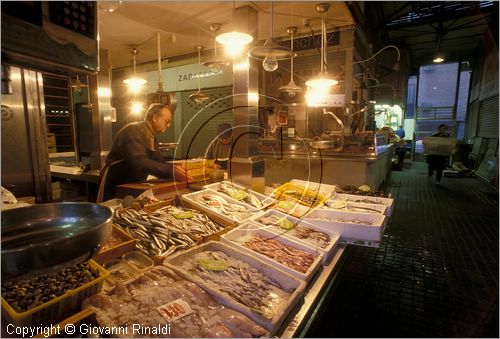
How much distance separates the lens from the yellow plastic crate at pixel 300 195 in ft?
10.0

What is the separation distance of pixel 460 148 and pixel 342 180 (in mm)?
10696

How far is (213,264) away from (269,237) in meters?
0.66

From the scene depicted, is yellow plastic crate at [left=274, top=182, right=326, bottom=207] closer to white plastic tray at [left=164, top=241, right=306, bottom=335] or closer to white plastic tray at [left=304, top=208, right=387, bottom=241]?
white plastic tray at [left=304, top=208, right=387, bottom=241]

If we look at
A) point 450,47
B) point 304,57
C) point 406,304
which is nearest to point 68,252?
point 406,304

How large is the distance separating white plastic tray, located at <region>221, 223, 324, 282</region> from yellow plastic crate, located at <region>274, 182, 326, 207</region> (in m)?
0.80

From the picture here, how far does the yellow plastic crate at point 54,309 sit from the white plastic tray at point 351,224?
6.14ft

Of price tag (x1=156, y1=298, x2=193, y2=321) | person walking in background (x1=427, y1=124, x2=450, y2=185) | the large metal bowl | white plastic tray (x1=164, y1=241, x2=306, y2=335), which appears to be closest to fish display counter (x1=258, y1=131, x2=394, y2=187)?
white plastic tray (x1=164, y1=241, x2=306, y2=335)

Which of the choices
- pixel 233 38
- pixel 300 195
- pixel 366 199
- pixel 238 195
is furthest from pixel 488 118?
pixel 233 38

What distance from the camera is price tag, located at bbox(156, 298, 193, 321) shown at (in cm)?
140

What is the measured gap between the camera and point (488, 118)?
11320 millimetres

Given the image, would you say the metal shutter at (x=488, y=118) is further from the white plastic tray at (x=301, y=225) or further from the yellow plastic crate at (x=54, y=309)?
Result: the yellow plastic crate at (x=54, y=309)

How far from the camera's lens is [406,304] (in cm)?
287

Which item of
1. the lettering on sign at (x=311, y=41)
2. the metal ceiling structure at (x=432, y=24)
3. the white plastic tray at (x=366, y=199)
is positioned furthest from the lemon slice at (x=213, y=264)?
the metal ceiling structure at (x=432, y=24)

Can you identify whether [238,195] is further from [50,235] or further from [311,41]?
[311,41]
